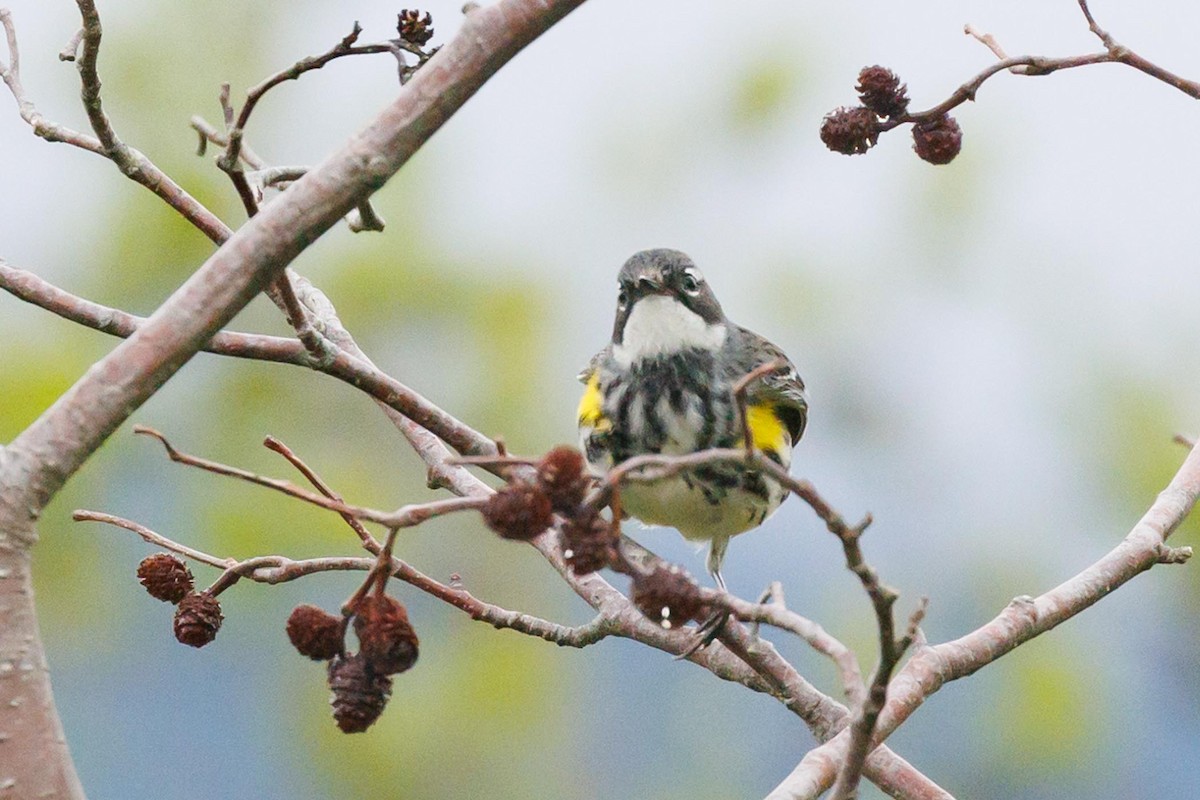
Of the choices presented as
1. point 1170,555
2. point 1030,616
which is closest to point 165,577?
point 1030,616

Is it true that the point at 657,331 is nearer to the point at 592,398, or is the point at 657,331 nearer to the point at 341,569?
the point at 592,398

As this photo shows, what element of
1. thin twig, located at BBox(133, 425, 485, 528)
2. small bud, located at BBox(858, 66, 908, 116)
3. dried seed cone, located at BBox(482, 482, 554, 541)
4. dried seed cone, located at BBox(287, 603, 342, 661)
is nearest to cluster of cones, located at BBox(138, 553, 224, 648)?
dried seed cone, located at BBox(287, 603, 342, 661)

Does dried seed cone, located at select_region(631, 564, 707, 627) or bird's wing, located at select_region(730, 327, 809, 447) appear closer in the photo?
dried seed cone, located at select_region(631, 564, 707, 627)

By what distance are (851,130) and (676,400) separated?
596mm

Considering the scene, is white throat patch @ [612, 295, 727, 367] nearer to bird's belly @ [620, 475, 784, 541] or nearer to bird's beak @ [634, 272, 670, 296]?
bird's beak @ [634, 272, 670, 296]

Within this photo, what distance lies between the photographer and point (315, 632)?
1000 mm

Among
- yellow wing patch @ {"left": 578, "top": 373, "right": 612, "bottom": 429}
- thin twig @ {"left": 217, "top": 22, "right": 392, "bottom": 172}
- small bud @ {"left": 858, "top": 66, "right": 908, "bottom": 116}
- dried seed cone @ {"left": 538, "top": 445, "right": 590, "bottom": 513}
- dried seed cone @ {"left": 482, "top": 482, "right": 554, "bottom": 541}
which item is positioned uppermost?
small bud @ {"left": 858, "top": 66, "right": 908, "bottom": 116}

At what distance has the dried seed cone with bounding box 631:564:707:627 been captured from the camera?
0.86 m

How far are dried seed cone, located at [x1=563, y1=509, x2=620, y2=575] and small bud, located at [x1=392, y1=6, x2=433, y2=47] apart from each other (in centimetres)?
64

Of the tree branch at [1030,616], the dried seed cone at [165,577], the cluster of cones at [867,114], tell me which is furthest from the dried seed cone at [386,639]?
the cluster of cones at [867,114]

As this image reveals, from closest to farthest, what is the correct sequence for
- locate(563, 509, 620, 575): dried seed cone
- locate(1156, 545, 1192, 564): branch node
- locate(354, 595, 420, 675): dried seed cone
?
locate(563, 509, 620, 575): dried seed cone < locate(354, 595, 420, 675): dried seed cone < locate(1156, 545, 1192, 564): branch node

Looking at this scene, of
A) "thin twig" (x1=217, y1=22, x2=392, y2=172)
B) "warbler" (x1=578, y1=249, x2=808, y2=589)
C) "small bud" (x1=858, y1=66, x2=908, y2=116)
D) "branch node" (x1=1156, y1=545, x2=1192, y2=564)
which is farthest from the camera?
"warbler" (x1=578, y1=249, x2=808, y2=589)

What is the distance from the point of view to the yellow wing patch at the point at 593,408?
6.18ft

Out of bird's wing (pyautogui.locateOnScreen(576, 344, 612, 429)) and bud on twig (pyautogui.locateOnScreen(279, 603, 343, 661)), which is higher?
bud on twig (pyautogui.locateOnScreen(279, 603, 343, 661))
